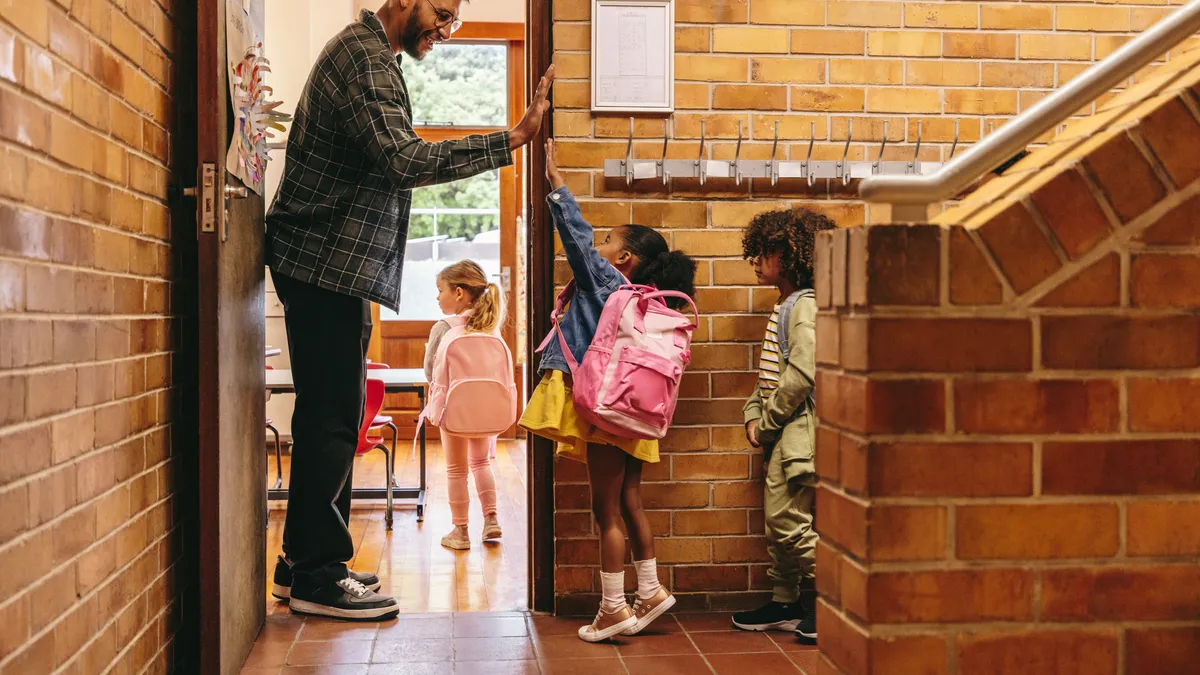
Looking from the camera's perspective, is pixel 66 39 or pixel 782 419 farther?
pixel 782 419

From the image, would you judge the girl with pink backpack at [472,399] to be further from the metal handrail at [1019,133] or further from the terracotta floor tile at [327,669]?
the metal handrail at [1019,133]

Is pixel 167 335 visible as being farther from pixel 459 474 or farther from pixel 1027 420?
pixel 459 474

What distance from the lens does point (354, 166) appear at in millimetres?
2877

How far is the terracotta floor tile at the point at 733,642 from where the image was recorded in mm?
2775

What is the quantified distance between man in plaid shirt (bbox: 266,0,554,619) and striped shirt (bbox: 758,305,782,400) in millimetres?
851

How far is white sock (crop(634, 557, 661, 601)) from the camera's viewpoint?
291cm

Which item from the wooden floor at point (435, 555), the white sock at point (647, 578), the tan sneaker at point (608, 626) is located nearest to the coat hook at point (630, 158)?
the white sock at point (647, 578)

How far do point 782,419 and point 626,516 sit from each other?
51 centimetres

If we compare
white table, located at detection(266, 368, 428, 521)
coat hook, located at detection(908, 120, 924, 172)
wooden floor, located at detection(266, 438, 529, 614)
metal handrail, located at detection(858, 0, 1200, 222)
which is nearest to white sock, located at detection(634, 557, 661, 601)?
wooden floor, located at detection(266, 438, 529, 614)

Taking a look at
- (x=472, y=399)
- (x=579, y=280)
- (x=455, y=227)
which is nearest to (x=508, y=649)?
(x=579, y=280)

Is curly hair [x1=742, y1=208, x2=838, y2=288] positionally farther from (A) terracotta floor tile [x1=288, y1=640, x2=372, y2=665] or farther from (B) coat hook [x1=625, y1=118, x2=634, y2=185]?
(A) terracotta floor tile [x1=288, y1=640, x2=372, y2=665]

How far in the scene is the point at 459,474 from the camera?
4.33 m

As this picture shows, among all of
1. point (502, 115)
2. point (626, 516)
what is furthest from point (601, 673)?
point (502, 115)

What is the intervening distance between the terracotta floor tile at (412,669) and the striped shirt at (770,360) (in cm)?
112
